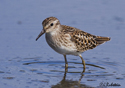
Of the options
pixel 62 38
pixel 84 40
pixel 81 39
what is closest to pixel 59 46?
pixel 62 38

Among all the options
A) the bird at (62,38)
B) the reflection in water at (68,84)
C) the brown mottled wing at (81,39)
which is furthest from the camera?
the brown mottled wing at (81,39)

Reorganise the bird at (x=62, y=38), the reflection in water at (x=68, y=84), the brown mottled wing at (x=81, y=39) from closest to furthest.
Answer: the reflection in water at (x=68, y=84) < the bird at (x=62, y=38) < the brown mottled wing at (x=81, y=39)

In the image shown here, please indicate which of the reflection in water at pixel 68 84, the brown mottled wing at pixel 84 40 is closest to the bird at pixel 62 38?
the brown mottled wing at pixel 84 40

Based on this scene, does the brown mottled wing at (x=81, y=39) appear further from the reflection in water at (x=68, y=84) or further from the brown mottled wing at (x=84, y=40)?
the reflection in water at (x=68, y=84)

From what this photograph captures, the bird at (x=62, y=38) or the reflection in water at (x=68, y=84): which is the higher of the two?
the bird at (x=62, y=38)

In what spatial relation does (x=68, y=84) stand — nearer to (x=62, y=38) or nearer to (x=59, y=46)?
(x=59, y=46)

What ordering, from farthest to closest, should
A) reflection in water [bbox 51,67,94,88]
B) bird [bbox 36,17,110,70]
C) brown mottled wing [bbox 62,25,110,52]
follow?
brown mottled wing [bbox 62,25,110,52] → bird [bbox 36,17,110,70] → reflection in water [bbox 51,67,94,88]

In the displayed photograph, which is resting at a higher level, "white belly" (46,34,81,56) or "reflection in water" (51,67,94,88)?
"white belly" (46,34,81,56)

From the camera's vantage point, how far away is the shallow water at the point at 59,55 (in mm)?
9250

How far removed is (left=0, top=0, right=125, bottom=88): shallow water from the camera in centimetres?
925

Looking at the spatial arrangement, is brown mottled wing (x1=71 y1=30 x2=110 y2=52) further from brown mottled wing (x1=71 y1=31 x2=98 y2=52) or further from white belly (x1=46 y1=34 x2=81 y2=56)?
white belly (x1=46 y1=34 x2=81 y2=56)

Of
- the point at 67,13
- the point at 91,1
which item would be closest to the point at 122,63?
the point at 67,13

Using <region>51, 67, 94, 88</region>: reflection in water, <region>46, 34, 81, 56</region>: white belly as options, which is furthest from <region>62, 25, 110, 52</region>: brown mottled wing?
<region>51, 67, 94, 88</region>: reflection in water

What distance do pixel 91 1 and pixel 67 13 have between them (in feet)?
6.66
